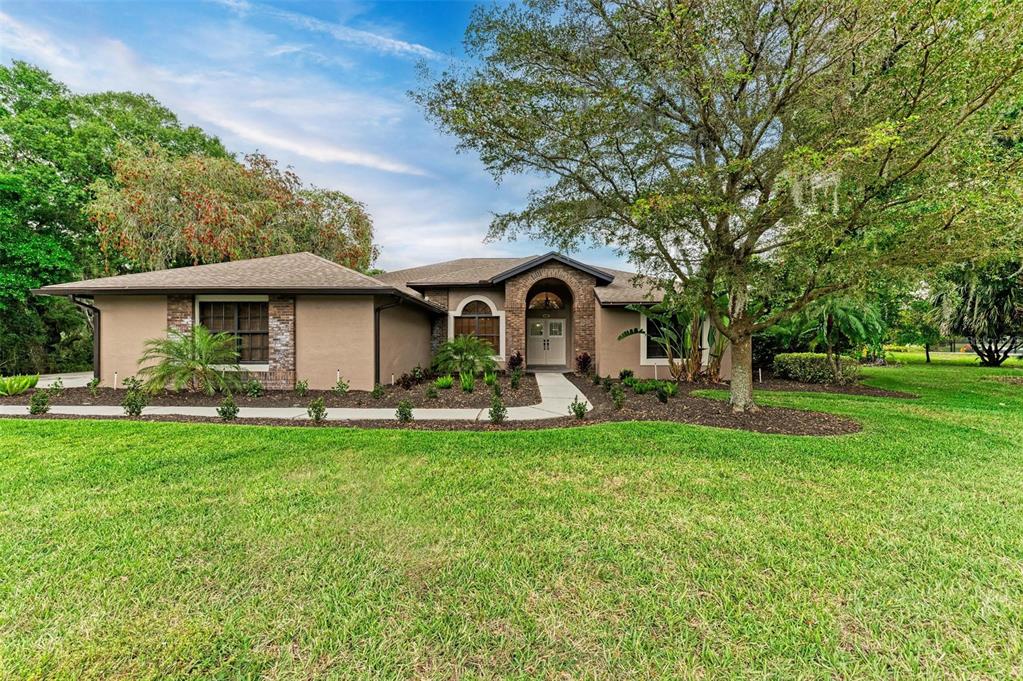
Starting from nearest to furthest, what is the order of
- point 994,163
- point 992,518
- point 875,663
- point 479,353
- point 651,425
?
point 875,663
point 992,518
point 994,163
point 651,425
point 479,353

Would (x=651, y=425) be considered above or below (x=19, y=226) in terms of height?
below

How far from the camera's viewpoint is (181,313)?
10555 mm

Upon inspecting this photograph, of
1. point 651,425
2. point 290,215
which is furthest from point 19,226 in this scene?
point 651,425

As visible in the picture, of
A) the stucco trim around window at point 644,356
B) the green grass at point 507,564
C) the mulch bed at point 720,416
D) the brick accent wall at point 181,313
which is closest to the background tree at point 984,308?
the stucco trim around window at point 644,356

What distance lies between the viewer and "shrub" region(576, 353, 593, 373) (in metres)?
15.1

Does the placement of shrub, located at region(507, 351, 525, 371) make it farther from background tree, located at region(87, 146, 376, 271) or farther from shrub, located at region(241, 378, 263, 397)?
background tree, located at region(87, 146, 376, 271)

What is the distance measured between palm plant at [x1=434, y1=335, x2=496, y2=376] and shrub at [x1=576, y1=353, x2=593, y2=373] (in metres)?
3.65

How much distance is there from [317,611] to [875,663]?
299 cm

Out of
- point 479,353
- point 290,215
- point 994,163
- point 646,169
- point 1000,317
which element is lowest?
point 479,353

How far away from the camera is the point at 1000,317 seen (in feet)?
50.4

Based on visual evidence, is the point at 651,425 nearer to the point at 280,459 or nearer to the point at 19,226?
the point at 280,459

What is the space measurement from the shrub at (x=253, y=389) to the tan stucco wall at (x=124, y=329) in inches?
123

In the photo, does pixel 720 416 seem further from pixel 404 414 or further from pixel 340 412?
pixel 340 412

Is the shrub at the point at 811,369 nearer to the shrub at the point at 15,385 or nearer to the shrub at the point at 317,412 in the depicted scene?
the shrub at the point at 317,412
